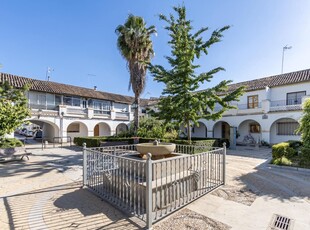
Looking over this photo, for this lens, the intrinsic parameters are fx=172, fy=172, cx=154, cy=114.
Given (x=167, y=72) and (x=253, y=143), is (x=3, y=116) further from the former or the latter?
(x=253, y=143)

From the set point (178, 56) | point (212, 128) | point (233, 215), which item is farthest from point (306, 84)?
point (233, 215)

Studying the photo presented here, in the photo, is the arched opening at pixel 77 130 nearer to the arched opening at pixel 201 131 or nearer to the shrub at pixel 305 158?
the arched opening at pixel 201 131

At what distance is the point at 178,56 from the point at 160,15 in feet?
10.2

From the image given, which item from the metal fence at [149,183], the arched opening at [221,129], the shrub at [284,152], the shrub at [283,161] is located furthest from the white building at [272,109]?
the metal fence at [149,183]

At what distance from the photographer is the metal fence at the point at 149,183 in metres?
3.93

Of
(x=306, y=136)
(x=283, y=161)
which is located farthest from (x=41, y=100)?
(x=306, y=136)

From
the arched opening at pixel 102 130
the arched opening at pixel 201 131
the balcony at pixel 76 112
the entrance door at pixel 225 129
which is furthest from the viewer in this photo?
the arched opening at pixel 102 130

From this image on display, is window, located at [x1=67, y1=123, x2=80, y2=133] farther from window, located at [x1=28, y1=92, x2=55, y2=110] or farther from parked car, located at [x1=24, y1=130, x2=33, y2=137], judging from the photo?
parked car, located at [x1=24, y1=130, x2=33, y2=137]

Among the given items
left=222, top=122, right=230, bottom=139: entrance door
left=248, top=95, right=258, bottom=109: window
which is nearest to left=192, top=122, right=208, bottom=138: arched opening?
left=222, top=122, right=230, bottom=139: entrance door

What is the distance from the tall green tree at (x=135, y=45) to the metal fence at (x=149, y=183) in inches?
431

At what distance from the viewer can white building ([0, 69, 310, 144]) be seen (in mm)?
17928

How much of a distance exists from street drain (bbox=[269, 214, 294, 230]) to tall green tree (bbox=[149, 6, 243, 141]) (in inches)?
248

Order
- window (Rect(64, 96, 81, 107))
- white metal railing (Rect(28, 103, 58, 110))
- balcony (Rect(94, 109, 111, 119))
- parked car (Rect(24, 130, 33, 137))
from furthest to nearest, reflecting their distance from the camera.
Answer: parked car (Rect(24, 130, 33, 137)) < balcony (Rect(94, 109, 111, 119)) < window (Rect(64, 96, 81, 107)) < white metal railing (Rect(28, 103, 58, 110))

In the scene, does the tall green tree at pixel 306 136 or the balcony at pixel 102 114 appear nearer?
the tall green tree at pixel 306 136
